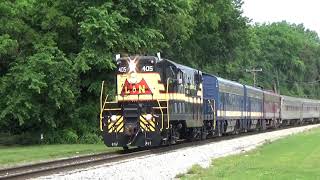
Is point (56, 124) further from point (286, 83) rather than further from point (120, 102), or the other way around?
point (286, 83)

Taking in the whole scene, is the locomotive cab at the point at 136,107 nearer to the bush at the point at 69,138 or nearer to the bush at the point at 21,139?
the bush at the point at 69,138

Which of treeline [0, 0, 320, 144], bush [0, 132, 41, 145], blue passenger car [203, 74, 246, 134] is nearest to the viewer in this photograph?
treeline [0, 0, 320, 144]

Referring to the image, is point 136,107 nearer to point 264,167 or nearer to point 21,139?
point 264,167

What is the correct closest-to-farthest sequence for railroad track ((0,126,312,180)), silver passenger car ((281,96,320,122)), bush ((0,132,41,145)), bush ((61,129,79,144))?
railroad track ((0,126,312,180)), bush ((61,129,79,144)), bush ((0,132,41,145)), silver passenger car ((281,96,320,122))

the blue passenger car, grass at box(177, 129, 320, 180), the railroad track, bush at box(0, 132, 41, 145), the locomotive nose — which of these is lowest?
the railroad track

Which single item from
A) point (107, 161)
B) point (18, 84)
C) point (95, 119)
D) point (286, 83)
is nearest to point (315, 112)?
point (286, 83)

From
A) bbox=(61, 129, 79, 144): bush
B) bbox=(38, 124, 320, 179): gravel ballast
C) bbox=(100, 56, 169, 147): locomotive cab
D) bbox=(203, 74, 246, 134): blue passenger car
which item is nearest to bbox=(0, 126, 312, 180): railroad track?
bbox=(38, 124, 320, 179): gravel ballast

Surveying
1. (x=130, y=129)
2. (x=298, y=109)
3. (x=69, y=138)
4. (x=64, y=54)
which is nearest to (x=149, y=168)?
(x=130, y=129)

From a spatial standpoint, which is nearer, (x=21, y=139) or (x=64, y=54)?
(x=64, y=54)

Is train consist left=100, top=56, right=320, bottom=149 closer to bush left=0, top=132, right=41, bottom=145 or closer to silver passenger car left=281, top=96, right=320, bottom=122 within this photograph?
bush left=0, top=132, right=41, bottom=145

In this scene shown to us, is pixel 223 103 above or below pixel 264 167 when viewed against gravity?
above

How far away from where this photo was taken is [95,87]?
36.9 m

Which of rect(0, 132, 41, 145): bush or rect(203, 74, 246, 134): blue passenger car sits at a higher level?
rect(203, 74, 246, 134): blue passenger car

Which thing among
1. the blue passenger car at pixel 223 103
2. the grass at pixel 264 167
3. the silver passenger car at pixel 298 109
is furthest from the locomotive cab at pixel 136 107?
the silver passenger car at pixel 298 109
